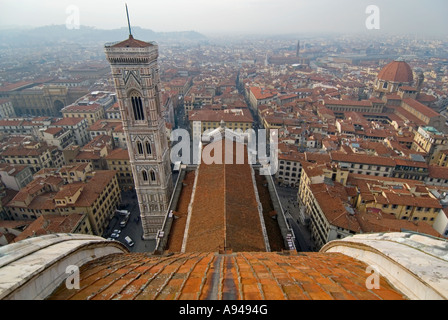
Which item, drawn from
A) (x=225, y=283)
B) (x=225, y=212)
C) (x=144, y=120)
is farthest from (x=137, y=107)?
(x=225, y=283)

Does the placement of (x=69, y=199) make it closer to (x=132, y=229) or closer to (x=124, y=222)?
(x=124, y=222)

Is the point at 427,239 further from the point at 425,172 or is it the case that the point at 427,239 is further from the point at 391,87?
the point at 391,87

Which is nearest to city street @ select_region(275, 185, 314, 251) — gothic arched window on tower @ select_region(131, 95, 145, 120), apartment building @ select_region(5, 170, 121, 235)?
gothic arched window on tower @ select_region(131, 95, 145, 120)

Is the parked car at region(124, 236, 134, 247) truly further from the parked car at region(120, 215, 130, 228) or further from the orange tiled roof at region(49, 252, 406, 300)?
the orange tiled roof at region(49, 252, 406, 300)

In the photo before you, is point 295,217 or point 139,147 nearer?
point 139,147
